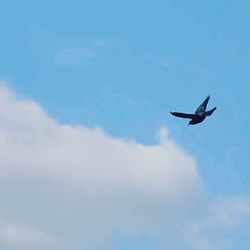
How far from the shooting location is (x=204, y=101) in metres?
95.7

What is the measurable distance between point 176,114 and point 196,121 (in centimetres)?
567

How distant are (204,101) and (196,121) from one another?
195 inches

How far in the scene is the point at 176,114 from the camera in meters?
87.9

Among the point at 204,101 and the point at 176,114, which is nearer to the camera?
the point at 176,114

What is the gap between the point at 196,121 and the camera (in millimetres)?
92312

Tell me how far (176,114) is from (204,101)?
9.57 m

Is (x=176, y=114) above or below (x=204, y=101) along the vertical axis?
below
